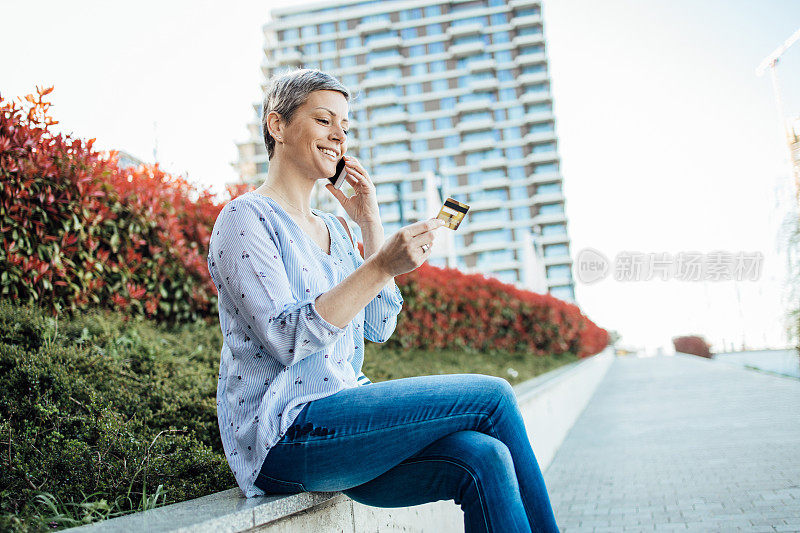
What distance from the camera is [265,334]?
1665mm

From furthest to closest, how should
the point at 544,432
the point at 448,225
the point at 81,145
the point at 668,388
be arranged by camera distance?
the point at 668,388 < the point at 544,432 < the point at 81,145 < the point at 448,225

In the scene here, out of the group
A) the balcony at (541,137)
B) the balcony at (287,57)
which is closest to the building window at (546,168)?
the balcony at (541,137)

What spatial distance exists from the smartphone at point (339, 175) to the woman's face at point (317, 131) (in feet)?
0.29

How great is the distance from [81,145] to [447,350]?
6.63 meters

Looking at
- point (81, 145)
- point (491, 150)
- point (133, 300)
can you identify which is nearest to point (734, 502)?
point (133, 300)

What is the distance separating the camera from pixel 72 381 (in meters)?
2.93

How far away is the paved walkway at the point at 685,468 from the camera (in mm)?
3490

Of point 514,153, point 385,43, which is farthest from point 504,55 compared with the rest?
point 385,43

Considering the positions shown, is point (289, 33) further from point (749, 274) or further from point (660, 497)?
point (660, 497)

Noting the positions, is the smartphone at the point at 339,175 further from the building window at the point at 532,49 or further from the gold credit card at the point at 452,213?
the building window at the point at 532,49

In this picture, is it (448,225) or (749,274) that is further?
(749,274)

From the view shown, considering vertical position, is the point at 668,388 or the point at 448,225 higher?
the point at 448,225

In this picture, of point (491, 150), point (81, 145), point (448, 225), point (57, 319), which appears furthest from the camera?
point (491, 150)

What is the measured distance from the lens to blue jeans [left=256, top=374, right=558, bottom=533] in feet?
→ 5.39
